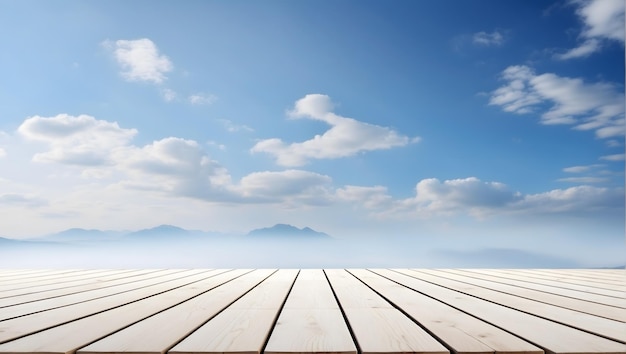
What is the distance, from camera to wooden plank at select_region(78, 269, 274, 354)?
1290mm

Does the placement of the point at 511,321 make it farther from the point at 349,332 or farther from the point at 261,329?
the point at 261,329

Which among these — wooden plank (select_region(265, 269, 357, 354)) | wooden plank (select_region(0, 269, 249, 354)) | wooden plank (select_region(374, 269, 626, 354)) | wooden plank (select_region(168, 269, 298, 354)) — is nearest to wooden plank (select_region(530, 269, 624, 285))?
wooden plank (select_region(374, 269, 626, 354))

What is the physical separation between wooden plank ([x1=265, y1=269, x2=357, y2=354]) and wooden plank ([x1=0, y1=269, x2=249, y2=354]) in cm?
62

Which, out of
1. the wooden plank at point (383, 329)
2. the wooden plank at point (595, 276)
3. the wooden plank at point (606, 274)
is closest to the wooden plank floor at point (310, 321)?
the wooden plank at point (383, 329)

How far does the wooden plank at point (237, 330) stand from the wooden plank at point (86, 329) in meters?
0.34

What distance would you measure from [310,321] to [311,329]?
0.54 ft

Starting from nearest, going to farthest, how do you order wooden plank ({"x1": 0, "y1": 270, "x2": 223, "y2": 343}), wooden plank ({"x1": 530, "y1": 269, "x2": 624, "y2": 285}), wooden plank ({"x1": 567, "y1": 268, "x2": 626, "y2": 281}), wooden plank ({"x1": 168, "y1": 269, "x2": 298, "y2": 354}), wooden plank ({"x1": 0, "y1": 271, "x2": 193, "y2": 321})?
1. wooden plank ({"x1": 168, "y1": 269, "x2": 298, "y2": 354})
2. wooden plank ({"x1": 0, "y1": 270, "x2": 223, "y2": 343})
3. wooden plank ({"x1": 0, "y1": 271, "x2": 193, "y2": 321})
4. wooden plank ({"x1": 530, "y1": 269, "x2": 624, "y2": 285})
5. wooden plank ({"x1": 567, "y1": 268, "x2": 626, "y2": 281})

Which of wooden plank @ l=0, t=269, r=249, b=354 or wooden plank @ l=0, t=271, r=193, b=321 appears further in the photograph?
wooden plank @ l=0, t=271, r=193, b=321

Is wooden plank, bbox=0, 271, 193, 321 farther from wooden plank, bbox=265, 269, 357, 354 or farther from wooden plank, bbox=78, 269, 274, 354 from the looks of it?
wooden plank, bbox=265, 269, 357, 354

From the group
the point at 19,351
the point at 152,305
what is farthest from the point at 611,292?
the point at 19,351

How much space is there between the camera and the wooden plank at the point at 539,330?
4.40 feet

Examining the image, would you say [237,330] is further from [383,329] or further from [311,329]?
[383,329]

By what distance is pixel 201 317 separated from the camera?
71.4 inches

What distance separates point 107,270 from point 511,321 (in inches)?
189
